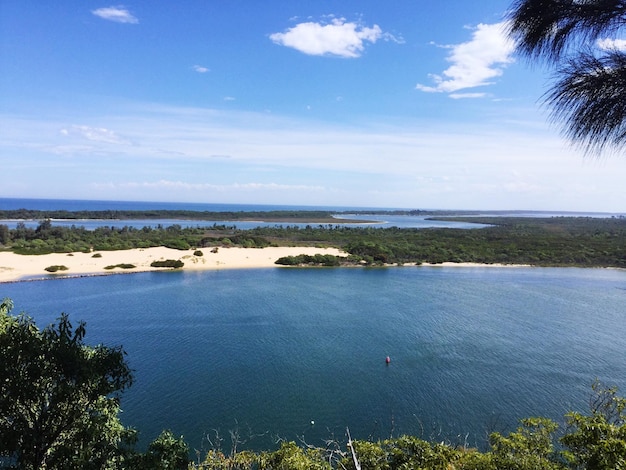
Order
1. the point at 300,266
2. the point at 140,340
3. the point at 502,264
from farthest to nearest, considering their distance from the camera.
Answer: the point at 502,264, the point at 300,266, the point at 140,340

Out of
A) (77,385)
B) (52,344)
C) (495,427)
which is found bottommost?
(495,427)

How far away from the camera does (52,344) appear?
24.6 ft

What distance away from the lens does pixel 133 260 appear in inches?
1960

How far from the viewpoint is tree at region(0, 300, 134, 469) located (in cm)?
705

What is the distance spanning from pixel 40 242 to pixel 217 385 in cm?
4839

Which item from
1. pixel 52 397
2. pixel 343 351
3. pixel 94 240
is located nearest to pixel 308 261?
pixel 343 351

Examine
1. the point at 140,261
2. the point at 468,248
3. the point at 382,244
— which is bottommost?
the point at 140,261

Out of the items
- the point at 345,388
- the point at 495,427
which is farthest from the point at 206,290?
the point at 495,427

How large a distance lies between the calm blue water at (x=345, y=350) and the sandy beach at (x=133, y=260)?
19.7 feet

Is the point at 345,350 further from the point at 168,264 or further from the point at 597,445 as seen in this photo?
the point at 168,264

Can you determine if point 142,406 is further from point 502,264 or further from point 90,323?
point 502,264

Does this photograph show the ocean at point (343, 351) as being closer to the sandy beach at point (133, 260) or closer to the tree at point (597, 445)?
the sandy beach at point (133, 260)

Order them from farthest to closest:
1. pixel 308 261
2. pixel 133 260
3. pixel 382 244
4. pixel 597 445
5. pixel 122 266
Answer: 1. pixel 382 244
2. pixel 308 261
3. pixel 133 260
4. pixel 122 266
5. pixel 597 445

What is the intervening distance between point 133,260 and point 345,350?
37.1 m
